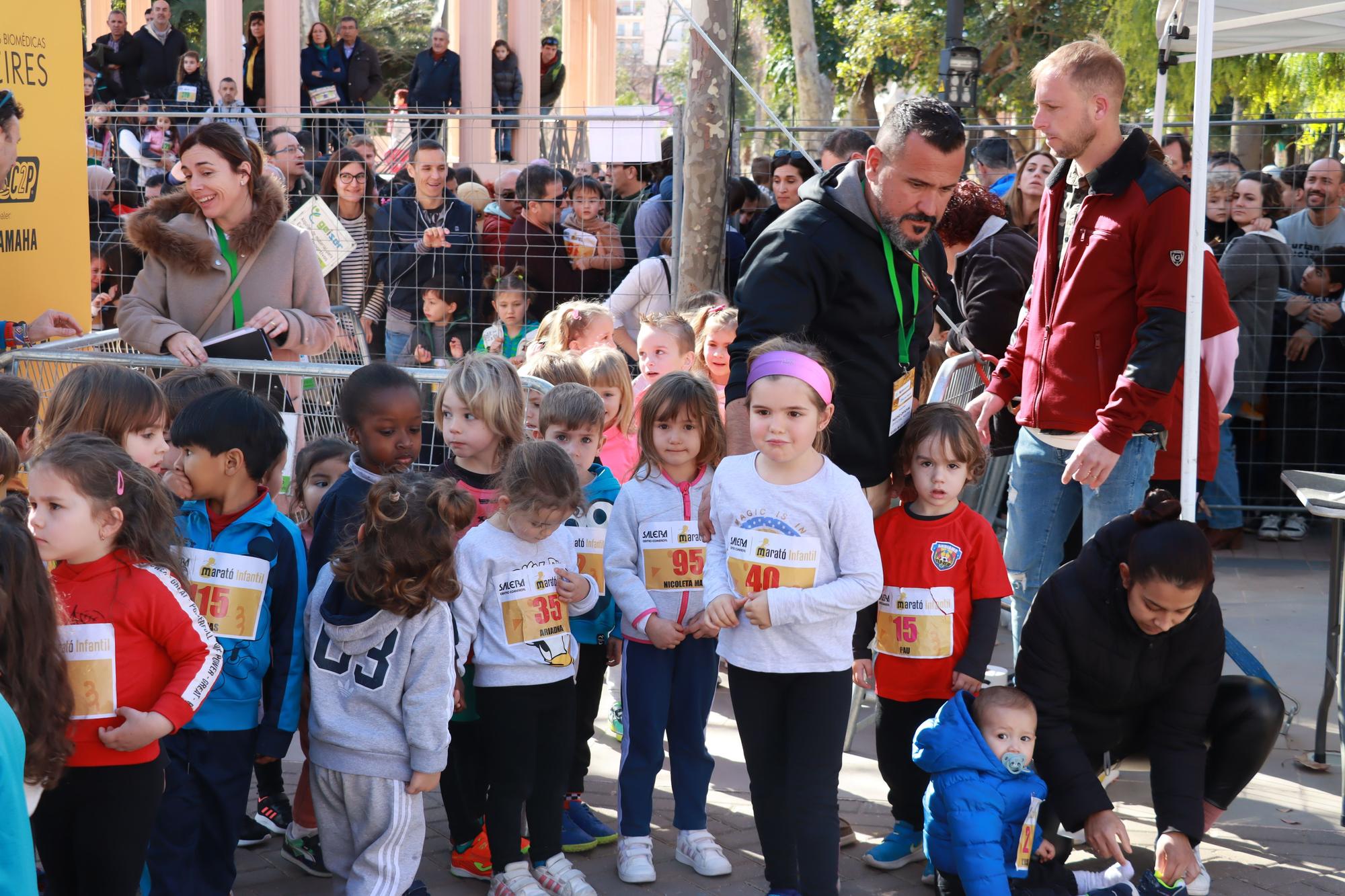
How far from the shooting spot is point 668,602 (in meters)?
4.05

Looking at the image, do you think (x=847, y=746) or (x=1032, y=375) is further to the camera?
(x=847, y=746)

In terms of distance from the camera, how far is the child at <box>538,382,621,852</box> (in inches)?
164

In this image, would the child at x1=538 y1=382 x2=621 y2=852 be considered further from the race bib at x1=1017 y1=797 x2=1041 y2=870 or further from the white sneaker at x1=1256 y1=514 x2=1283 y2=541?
the white sneaker at x1=1256 y1=514 x2=1283 y2=541

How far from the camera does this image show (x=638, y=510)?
13.2ft

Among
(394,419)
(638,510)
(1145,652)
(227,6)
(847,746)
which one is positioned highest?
(227,6)

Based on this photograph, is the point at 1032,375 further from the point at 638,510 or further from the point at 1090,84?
the point at 638,510

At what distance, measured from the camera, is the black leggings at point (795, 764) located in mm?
3596

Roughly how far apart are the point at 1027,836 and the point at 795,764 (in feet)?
2.25

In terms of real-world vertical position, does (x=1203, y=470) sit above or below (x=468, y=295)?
below

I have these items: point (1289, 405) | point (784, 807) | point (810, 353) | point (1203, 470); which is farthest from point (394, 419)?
point (1289, 405)

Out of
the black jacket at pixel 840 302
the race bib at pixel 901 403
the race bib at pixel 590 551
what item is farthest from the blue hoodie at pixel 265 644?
the race bib at pixel 901 403

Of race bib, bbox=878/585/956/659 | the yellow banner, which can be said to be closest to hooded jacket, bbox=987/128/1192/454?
race bib, bbox=878/585/956/659

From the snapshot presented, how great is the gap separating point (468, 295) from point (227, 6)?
40.9ft

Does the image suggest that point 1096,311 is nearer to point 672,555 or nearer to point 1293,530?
point 672,555
